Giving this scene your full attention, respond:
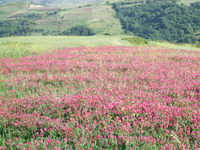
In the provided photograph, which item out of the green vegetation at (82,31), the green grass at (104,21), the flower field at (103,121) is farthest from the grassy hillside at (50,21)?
the flower field at (103,121)

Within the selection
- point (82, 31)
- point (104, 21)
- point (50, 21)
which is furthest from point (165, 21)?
point (50, 21)

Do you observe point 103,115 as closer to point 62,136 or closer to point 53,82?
point 62,136

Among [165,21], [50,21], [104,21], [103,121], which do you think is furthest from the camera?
[50,21]

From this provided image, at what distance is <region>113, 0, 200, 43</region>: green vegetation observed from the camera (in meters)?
105

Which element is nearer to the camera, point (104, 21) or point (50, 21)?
point (104, 21)

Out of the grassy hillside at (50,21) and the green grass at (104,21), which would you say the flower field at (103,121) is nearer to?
the grassy hillside at (50,21)

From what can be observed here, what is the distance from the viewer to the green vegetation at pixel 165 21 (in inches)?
4149

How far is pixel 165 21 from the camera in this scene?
124m

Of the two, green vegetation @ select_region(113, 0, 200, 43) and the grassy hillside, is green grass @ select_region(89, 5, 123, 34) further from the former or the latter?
green vegetation @ select_region(113, 0, 200, 43)

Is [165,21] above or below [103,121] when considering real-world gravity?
above

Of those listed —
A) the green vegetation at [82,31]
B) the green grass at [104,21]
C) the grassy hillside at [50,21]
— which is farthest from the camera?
the green grass at [104,21]

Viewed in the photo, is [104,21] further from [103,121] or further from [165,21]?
[103,121]

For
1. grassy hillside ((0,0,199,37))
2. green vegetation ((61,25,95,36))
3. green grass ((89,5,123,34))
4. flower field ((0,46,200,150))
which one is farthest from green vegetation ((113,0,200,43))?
flower field ((0,46,200,150))

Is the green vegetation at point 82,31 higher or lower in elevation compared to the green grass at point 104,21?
lower
